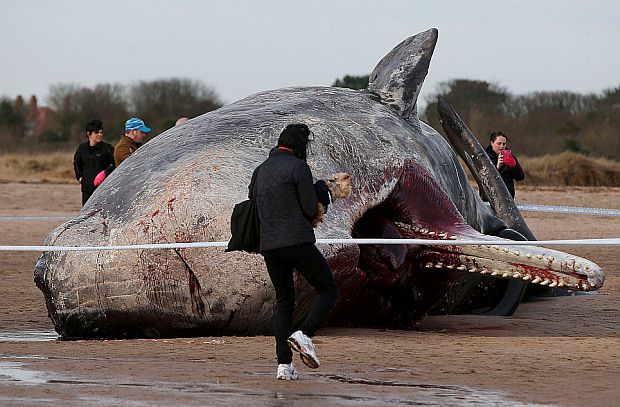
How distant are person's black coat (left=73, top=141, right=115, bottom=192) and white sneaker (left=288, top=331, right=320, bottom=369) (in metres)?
9.29

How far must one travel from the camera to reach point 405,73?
45.0 feet

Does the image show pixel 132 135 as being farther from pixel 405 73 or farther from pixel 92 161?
pixel 405 73

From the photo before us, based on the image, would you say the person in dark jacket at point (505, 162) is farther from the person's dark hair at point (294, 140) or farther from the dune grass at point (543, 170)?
the dune grass at point (543, 170)

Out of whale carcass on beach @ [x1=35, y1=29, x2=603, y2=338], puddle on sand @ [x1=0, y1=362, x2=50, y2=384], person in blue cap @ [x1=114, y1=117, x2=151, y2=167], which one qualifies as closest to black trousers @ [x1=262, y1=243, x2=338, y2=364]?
whale carcass on beach @ [x1=35, y1=29, x2=603, y2=338]

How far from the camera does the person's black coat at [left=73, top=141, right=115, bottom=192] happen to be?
58.4ft

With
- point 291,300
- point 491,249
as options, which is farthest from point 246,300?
point 491,249

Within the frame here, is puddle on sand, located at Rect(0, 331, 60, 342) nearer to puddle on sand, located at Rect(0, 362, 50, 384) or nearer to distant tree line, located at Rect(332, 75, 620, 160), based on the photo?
puddle on sand, located at Rect(0, 362, 50, 384)

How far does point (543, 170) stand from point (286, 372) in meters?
33.9

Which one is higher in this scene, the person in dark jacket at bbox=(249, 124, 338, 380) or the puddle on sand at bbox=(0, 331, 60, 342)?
the person in dark jacket at bbox=(249, 124, 338, 380)

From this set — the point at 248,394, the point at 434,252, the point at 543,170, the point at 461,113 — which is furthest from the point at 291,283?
the point at 461,113

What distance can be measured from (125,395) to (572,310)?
765 centimetres

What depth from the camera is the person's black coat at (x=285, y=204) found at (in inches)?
351

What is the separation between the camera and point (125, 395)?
→ 26.1ft

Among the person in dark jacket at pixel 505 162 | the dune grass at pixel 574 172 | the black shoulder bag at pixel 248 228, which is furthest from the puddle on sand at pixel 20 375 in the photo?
the dune grass at pixel 574 172
